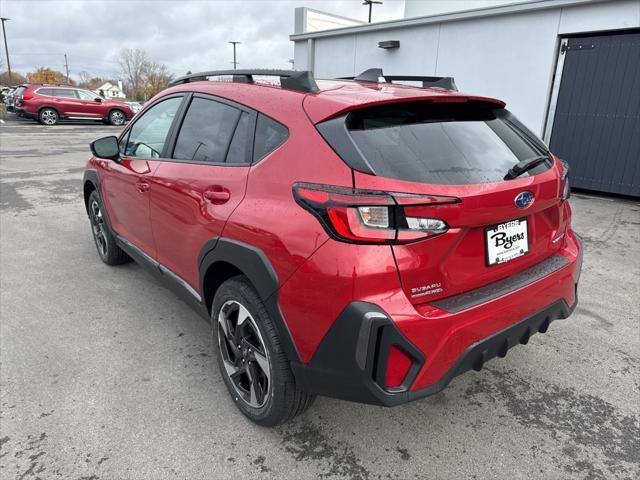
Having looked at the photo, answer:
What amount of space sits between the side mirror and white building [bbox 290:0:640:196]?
751cm

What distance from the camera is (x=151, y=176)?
9.86ft

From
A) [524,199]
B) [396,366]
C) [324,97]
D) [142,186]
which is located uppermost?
[324,97]

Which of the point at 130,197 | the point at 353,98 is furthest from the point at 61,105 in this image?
the point at 353,98

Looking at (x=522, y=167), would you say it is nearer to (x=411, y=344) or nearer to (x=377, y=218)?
(x=377, y=218)

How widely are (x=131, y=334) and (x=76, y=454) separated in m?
1.15

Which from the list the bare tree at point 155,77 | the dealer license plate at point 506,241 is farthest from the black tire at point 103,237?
the bare tree at point 155,77

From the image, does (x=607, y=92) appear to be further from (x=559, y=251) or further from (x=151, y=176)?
(x=151, y=176)

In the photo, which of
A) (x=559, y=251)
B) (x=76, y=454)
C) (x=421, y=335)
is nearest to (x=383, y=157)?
(x=421, y=335)

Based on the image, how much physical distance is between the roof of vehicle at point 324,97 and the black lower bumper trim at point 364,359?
84cm

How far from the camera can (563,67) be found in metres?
8.03

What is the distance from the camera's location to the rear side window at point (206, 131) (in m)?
2.43

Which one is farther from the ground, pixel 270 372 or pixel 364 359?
pixel 364 359

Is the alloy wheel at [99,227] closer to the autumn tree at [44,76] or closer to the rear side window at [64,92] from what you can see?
the rear side window at [64,92]

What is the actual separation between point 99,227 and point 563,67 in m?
7.90
